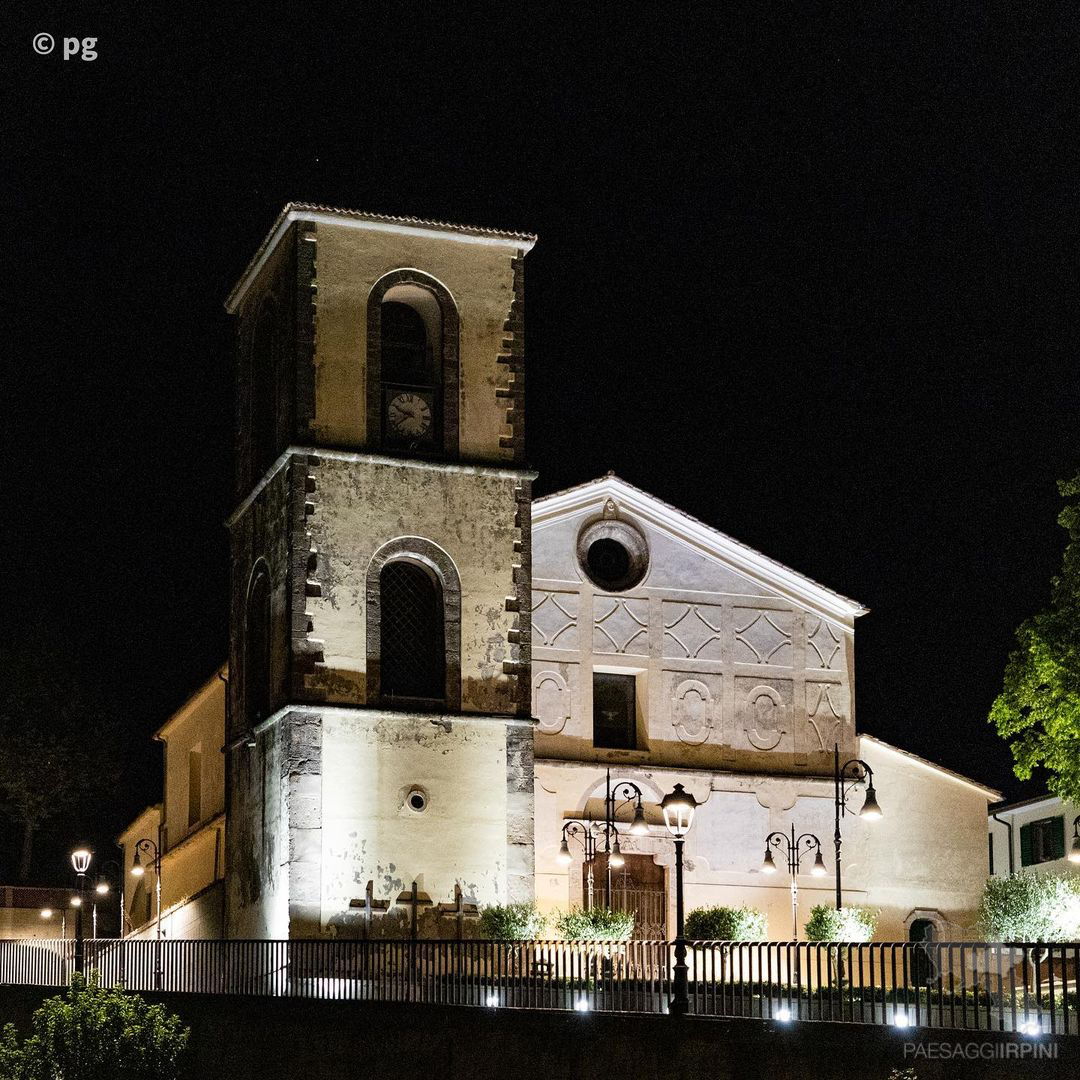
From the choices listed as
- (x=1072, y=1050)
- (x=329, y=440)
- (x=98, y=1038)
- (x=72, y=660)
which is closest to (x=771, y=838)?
(x=329, y=440)

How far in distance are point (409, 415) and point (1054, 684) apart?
12611 mm

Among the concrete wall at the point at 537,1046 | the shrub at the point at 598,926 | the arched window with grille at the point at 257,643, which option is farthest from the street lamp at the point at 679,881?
the arched window with grille at the point at 257,643

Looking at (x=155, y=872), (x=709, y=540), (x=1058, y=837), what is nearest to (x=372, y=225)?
(x=709, y=540)

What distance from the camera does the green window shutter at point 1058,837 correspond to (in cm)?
6259

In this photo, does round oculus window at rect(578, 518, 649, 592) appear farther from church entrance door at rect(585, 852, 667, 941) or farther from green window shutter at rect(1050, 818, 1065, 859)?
green window shutter at rect(1050, 818, 1065, 859)

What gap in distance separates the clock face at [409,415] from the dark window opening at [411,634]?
2.51m


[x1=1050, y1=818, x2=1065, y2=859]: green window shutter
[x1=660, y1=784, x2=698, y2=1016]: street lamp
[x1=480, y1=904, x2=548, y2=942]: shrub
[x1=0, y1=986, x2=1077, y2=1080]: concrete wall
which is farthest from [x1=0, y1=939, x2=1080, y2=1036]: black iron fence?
[x1=1050, y1=818, x2=1065, y2=859]: green window shutter

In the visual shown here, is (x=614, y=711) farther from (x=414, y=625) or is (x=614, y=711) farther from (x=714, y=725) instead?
(x=414, y=625)

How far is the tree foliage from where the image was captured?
36.9m

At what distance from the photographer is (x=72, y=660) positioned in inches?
2918

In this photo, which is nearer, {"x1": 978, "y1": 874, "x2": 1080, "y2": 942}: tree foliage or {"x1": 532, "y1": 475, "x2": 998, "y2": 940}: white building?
{"x1": 978, "y1": 874, "x2": 1080, "y2": 942}: tree foliage

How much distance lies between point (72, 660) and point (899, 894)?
38.4 metres

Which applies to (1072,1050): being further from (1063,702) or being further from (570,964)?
(1063,702)

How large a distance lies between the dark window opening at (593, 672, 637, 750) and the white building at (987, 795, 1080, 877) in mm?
21927
